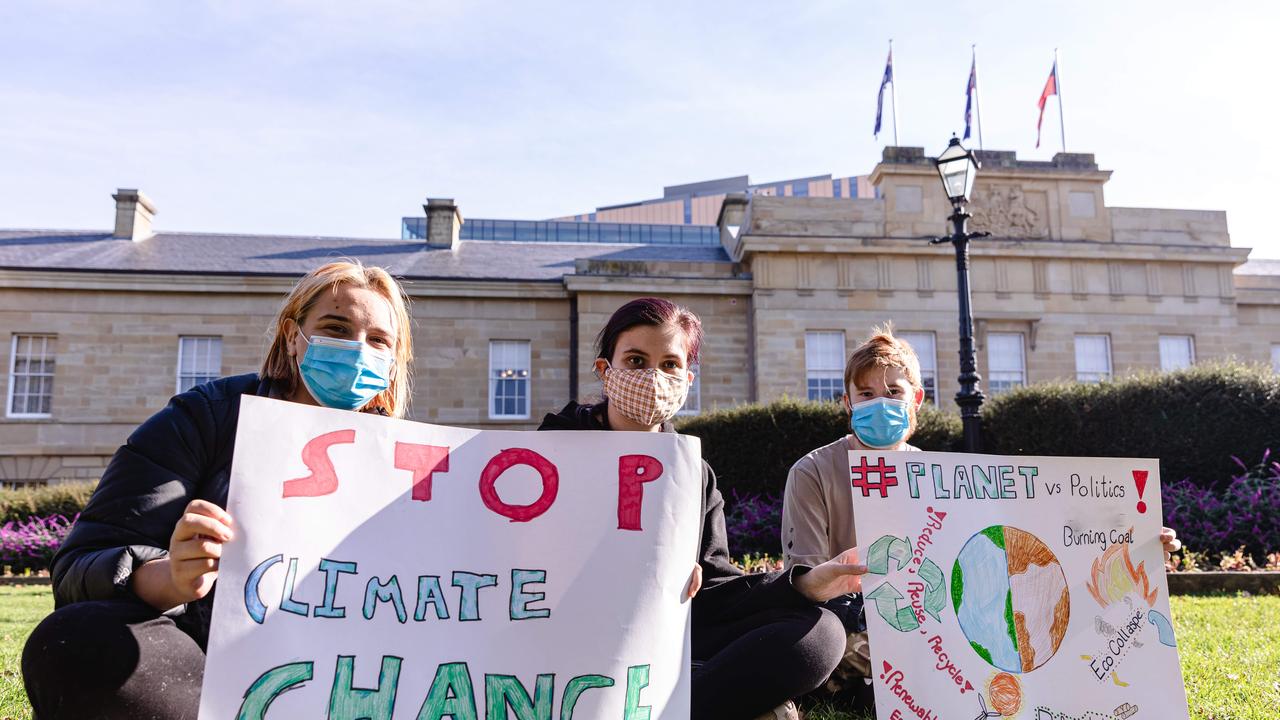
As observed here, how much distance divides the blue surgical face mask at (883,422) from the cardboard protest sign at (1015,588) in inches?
19.2

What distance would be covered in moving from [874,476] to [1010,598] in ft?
2.06

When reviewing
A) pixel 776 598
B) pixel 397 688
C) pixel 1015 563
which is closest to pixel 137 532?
pixel 397 688

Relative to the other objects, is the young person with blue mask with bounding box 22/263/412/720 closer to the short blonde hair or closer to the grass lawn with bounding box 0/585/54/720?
the grass lawn with bounding box 0/585/54/720

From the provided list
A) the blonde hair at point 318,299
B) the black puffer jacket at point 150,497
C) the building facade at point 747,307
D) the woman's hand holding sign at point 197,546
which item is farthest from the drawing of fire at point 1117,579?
the building facade at point 747,307

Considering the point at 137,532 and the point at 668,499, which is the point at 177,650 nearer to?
the point at 137,532

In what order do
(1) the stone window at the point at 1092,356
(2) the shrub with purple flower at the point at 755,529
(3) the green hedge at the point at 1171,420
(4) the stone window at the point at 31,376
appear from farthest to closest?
(1) the stone window at the point at 1092,356, (4) the stone window at the point at 31,376, (2) the shrub with purple flower at the point at 755,529, (3) the green hedge at the point at 1171,420

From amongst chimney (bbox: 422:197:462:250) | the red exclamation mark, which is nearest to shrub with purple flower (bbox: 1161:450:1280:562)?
the red exclamation mark

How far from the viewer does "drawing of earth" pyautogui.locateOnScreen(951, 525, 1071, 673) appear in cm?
279

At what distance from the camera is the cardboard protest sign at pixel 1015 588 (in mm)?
2672

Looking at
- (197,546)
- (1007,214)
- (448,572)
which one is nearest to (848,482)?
(448,572)

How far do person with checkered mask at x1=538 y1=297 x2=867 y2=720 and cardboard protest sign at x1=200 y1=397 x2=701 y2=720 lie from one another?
10.0 inches

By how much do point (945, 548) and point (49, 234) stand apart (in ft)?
95.0

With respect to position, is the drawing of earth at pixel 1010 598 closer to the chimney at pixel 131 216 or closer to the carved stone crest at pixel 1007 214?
the carved stone crest at pixel 1007 214

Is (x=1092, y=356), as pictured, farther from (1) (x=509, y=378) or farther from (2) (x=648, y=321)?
(2) (x=648, y=321)
